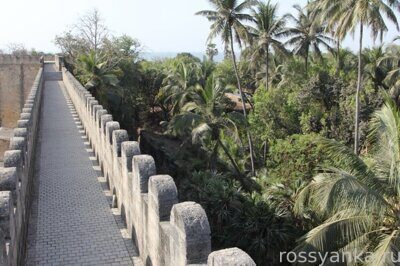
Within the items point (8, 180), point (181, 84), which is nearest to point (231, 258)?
point (8, 180)

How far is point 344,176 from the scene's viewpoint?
9977mm

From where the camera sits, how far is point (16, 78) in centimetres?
4694

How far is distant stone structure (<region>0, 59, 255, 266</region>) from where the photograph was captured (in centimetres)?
571

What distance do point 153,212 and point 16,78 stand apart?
43.9 meters

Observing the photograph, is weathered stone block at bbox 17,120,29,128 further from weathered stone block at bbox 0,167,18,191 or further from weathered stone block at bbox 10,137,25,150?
weathered stone block at bbox 0,167,18,191

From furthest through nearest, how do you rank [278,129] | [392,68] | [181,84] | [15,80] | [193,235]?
[15,80] < [392,68] < [181,84] < [278,129] < [193,235]

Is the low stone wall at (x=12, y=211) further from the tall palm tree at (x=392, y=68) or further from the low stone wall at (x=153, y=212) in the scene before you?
the tall palm tree at (x=392, y=68)

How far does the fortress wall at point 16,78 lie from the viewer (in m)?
45.9

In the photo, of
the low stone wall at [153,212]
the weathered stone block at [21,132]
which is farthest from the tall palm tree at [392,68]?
the weathered stone block at [21,132]

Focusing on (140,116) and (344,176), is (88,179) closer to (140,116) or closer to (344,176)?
(344,176)

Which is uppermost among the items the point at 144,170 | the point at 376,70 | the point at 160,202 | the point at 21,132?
the point at 376,70

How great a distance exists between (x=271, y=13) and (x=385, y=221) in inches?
957

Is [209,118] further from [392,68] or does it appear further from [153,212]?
Answer: [392,68]

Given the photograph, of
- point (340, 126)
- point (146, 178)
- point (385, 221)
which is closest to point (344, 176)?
point (385, 221)
